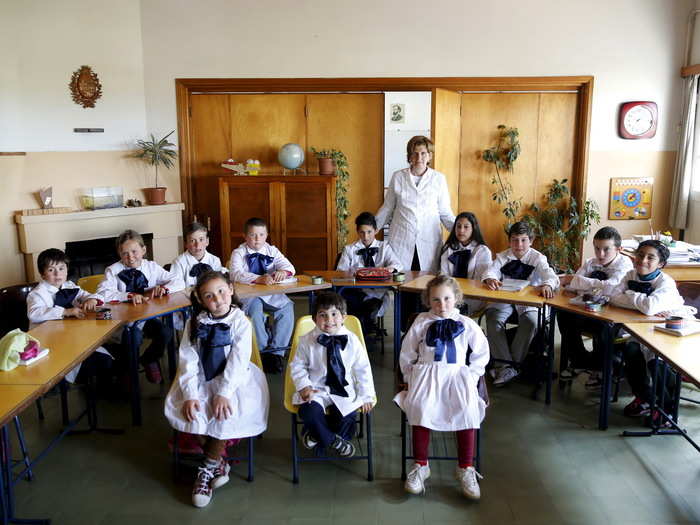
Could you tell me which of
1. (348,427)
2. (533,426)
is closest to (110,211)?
(348,427)

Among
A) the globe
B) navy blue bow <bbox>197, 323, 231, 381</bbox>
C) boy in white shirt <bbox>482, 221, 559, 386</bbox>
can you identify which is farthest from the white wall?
boy in white shirt <bbox>482, 221, 559, 386</bbox>

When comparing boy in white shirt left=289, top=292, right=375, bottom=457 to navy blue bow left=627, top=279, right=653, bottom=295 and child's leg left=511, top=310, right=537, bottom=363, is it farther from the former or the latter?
navy blue bow left=627, top=279, right=653, bottom=295

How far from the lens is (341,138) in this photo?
6.98m

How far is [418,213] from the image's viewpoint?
16.5 ft

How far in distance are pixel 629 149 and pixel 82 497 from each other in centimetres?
624

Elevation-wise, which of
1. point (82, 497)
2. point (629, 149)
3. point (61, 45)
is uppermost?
point (61, 45)

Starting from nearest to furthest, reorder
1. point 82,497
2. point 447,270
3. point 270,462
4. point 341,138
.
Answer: point 82,497 → point 270,462 → point 447,270 → point 341,138

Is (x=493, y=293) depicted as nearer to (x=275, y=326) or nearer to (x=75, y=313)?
(x=275, y=326)

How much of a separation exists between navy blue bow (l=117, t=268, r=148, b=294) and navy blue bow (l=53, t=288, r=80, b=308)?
1.20ft

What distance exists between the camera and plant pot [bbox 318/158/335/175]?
661 cm

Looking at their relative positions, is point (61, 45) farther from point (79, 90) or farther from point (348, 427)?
point (348, 427)

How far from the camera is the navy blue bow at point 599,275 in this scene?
4114 millimetres

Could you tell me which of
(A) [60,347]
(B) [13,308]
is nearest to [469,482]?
Answer: (A) [60,347]

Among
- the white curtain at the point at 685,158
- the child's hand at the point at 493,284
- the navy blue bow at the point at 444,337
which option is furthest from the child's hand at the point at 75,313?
the white curtain at the point at 685,158
